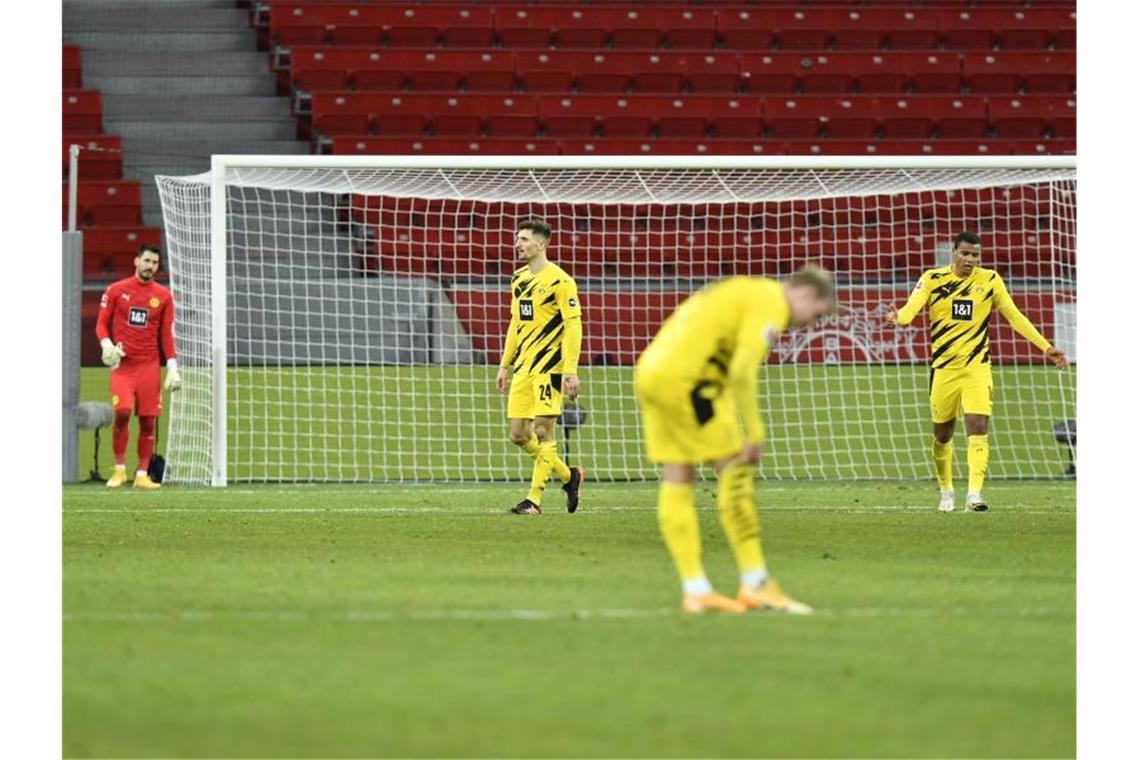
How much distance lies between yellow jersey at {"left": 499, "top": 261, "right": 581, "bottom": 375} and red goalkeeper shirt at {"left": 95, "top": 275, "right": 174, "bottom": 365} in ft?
12.9

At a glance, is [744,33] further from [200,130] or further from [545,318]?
[545,318]

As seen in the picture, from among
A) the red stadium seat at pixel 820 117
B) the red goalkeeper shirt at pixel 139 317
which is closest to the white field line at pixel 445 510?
the red goalkeeper shirt at pixel 139 317

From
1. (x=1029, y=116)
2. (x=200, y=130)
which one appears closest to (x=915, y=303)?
(x=1029, y=116)

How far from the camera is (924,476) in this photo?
54.2 feet

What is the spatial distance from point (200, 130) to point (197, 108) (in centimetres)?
74

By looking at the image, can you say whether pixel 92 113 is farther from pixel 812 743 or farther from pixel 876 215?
pixel 812 743

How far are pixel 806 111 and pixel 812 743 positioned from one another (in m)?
21.6

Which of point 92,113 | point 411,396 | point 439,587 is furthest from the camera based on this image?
point 92,113

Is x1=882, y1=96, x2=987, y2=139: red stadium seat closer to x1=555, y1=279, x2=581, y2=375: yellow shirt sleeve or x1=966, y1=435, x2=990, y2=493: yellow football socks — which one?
x1=966, y1=435, x2=990, y2=493: yellow football socks

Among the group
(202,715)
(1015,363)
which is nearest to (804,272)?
(202,715)

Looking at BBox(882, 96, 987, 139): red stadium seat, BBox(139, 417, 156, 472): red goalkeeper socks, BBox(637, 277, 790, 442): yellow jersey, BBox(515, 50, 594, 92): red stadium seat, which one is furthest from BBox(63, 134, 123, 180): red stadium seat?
BBox(637, 277, 790, 442): yellow jersey

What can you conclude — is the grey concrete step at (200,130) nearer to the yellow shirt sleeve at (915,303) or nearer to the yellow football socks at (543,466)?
the yellow football socks at (543,466)

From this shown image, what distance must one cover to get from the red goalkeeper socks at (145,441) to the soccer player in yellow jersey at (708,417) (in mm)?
8366

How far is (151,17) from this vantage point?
27844 mm
